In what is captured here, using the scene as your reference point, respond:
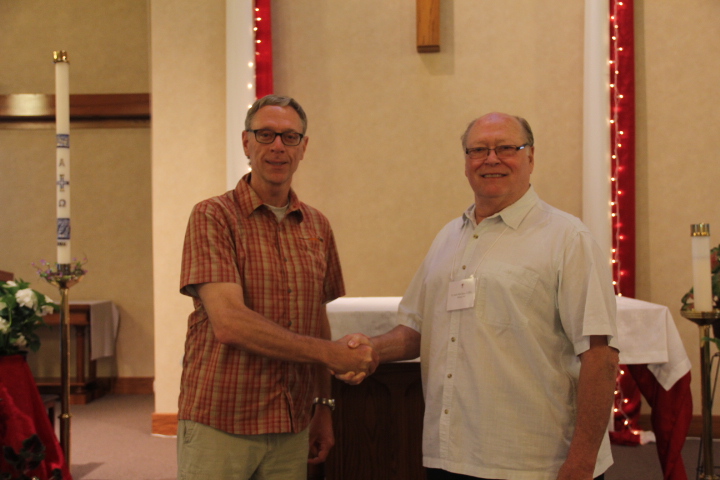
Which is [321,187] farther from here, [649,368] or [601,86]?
[649,368]

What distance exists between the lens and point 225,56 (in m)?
4.14

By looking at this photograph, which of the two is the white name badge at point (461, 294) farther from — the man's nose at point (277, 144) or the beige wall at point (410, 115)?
the beige wall at point (410, 115)

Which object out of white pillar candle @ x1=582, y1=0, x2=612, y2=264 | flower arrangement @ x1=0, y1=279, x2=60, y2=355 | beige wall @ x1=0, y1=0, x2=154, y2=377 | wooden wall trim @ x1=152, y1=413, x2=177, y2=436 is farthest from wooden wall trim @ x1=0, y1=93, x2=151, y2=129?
white pillar candle @ x1=582, y1=0, x2=612, y2=264

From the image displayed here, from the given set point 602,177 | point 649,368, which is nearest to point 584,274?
point 649,368

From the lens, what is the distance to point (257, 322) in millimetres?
1533

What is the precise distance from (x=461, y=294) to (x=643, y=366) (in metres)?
1.68

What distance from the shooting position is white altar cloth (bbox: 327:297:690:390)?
8.48 feet

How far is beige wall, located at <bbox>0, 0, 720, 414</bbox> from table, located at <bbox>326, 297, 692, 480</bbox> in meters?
1.28

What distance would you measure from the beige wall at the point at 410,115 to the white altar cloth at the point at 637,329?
4.71 ft

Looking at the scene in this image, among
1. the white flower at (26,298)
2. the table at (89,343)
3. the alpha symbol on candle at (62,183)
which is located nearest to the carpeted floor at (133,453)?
the table at (89,343)

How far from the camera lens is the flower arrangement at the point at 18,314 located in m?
2.60

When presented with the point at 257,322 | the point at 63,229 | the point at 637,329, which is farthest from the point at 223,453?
the point at 637,329

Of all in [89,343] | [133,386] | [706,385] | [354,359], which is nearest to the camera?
[354,359]

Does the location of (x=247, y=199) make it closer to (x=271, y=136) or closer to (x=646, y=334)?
(x=271, y=136)
